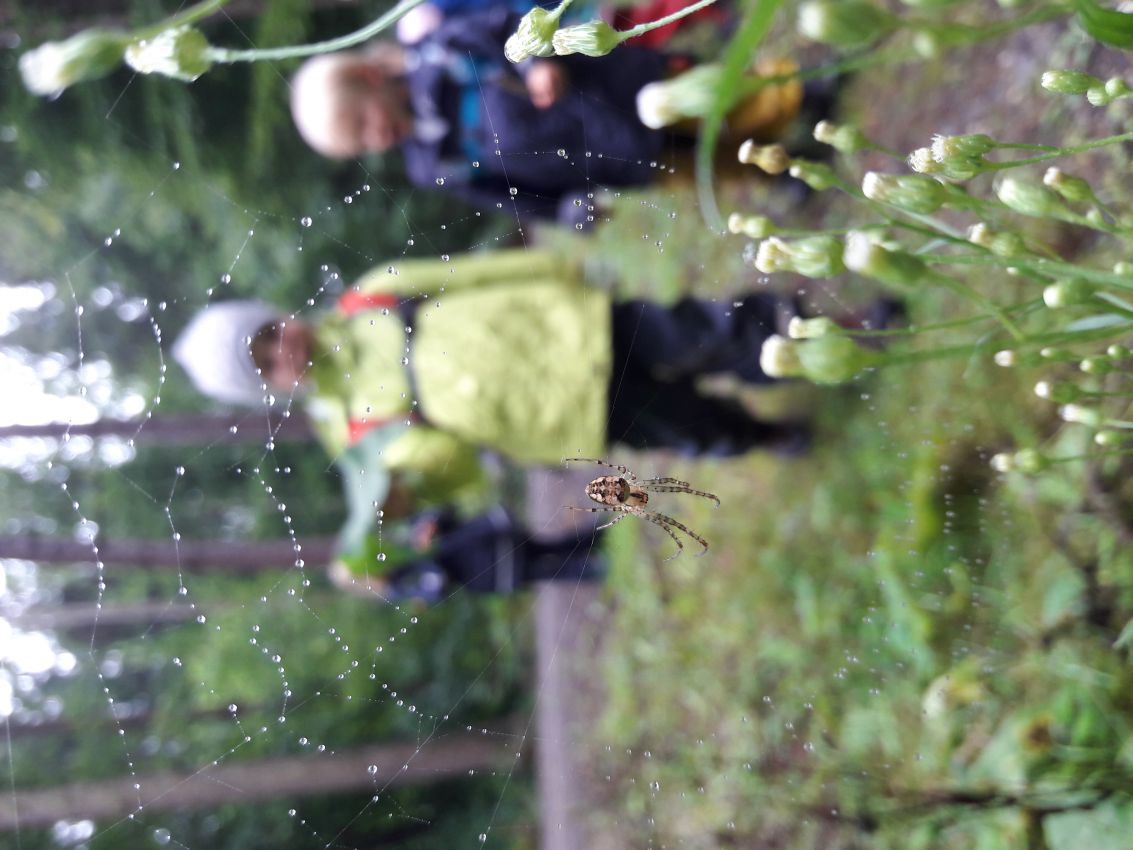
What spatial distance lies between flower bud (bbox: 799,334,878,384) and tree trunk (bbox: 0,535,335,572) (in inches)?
57.2

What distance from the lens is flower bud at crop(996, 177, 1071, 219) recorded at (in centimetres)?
56

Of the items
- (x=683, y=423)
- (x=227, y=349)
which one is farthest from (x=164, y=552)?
(x=683, y=423)

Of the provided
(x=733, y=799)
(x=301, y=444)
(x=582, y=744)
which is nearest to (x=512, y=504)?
(x=582, y=744)

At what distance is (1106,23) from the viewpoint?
42 cm

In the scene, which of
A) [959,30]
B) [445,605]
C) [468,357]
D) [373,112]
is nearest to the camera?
[959,30]

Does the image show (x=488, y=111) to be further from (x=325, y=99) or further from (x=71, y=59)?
(x=71, y=59)

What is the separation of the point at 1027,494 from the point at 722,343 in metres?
0.66

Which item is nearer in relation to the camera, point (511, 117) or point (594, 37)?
point (594, 37)

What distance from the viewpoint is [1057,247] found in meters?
1.40

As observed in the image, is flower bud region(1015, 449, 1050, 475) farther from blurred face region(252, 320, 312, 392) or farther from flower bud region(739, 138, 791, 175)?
blurred face region(252, 320, 312, 392)

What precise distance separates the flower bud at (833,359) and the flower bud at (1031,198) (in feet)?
0.52

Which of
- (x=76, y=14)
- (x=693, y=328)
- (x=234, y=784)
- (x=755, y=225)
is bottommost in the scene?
(x=234, y=784)

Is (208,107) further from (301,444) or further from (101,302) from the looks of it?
(301,444)

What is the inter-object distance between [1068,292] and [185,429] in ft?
10.7
